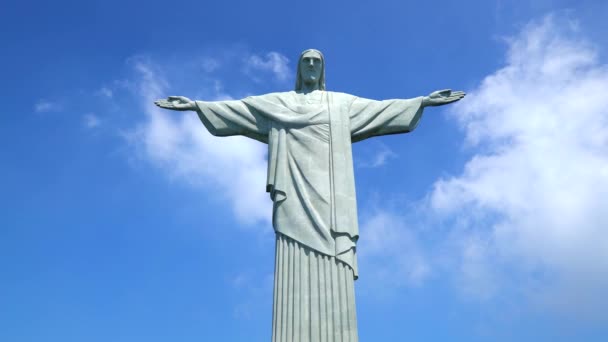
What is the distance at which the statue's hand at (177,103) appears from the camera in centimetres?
1368

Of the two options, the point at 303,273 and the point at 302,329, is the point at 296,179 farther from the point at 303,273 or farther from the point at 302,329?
the point at 302,329

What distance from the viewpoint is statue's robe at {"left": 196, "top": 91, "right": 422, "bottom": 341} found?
1146 cm

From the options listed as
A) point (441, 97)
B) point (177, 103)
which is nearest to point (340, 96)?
point (441, 97)

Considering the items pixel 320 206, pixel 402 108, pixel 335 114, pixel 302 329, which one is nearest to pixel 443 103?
pixel 402 108

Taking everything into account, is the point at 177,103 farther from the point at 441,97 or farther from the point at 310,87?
the point at 441,97

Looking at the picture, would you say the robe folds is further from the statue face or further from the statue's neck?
the statue face

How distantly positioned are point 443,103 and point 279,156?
3890mm

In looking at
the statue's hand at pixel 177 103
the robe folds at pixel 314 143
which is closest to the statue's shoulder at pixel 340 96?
the robe folds at pixel 314 143

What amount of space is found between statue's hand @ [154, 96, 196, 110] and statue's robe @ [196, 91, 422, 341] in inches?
8.0

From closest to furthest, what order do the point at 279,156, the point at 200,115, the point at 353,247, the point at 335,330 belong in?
1. the point at 335,330
2. the point at 353,247
3. the point at 279,156
4. the point at 200,115

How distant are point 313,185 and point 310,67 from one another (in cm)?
312

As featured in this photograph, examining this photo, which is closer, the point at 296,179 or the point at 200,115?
the point at 296,179

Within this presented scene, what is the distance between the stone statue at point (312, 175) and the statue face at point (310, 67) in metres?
0.02

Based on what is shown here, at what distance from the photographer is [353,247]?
12.1 m
